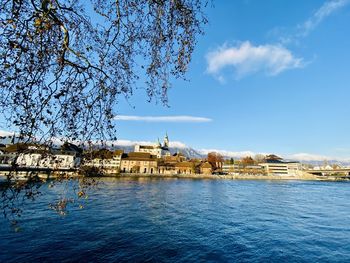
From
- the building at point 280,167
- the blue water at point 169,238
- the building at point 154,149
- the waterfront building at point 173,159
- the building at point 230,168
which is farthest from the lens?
the building at point 154,149

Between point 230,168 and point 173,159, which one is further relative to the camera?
point 173,159

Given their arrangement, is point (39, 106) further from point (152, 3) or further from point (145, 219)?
point (145, 219)

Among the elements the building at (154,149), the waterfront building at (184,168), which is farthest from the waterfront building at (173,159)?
the building at (154,149)

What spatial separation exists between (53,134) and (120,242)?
11.9m

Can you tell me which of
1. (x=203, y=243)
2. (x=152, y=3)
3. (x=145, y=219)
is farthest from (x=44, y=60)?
(x=145, y=219)

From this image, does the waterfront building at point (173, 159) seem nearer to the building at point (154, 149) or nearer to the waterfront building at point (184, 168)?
the waterfront building at point (184, 168)

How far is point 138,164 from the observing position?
4747 inches

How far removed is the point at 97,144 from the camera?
4.25 metres

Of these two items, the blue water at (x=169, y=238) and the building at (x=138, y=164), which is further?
the building at (x=138, y=164)

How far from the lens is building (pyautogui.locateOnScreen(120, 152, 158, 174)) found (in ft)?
389

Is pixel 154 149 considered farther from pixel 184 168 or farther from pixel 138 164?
pixel 138 164

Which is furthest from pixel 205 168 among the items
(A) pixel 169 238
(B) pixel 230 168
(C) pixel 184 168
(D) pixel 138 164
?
(A) pixel 169 238

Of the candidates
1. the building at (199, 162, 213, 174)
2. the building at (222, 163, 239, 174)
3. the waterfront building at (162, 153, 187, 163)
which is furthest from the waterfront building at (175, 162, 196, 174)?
the building at (222, 163, 239, 174)

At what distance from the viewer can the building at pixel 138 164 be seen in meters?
119
